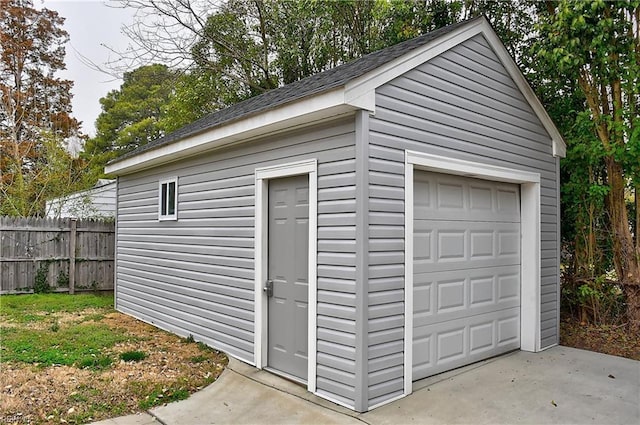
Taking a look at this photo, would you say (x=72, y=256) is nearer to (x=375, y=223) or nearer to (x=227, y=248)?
(x=227, y=248)

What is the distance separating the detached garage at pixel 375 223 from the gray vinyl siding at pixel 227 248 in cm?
2

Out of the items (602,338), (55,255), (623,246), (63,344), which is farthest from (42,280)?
(623,246)

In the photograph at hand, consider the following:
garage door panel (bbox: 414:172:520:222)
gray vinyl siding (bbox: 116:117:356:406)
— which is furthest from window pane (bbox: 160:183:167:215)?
garage door panel (bbox: 414:172:520:222)

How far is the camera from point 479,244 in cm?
534

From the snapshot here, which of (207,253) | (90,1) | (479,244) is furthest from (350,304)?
(90,1)

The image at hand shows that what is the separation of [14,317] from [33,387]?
3.81 meters

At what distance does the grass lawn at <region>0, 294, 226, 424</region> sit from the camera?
3842 millimetres

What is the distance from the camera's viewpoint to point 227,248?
5578 mm

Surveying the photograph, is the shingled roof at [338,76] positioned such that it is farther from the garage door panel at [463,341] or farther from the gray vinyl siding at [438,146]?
the garage door panel at [463,341]

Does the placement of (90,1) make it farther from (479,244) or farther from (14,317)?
(479,244)

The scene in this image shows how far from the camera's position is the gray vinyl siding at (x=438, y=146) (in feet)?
12.8

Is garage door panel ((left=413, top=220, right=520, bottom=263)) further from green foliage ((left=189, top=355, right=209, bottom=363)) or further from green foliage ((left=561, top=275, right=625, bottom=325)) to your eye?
green foliage ((left=189, top=355, right=209, bottom=363))

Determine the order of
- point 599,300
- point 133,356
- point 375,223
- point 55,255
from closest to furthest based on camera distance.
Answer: point 375,223 < point 133,356 < point 599,300 < point 55,255

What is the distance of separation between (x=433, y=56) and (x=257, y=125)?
188 cm
